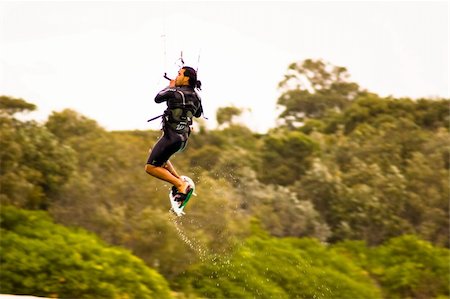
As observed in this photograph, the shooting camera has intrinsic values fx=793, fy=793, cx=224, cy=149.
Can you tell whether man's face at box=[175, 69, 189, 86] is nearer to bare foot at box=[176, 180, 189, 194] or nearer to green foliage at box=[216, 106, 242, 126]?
bare foot at box=[176, 180, 189, 194]

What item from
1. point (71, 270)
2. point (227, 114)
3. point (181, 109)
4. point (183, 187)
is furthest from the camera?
point (227, 114)

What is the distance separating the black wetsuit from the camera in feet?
27.7

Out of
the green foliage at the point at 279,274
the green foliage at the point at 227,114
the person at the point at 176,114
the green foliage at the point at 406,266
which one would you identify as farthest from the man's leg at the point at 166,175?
the green foliage at the point at 227,114

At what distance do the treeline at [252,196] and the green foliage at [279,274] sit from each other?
3cm

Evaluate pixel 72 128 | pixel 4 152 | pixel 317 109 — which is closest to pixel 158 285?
pixel 4 152

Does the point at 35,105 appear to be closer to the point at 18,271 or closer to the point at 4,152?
the point at 4,152

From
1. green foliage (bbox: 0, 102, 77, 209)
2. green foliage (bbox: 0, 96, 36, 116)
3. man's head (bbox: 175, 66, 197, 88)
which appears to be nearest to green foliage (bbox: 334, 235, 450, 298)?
green foliage (bbox: 0, 102, 77, 209)

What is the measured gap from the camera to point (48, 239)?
712 inches

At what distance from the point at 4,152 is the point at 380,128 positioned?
14.2 m

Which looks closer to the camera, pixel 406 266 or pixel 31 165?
pixel 406 266

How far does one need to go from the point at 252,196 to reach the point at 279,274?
3.92 meters

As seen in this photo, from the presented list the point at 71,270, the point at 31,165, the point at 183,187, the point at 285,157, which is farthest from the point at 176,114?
the point at 285,157

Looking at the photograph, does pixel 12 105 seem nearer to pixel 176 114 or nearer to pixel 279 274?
pixel 279 274

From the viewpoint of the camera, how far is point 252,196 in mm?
21969
